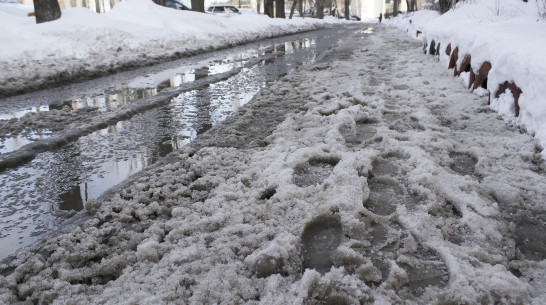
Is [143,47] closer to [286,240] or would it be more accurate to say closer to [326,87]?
[326,87]

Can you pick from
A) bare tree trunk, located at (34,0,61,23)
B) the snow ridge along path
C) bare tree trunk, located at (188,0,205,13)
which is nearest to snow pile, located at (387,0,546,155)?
the snow ridge along path

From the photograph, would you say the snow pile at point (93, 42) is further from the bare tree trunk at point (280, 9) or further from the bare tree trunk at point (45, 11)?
the bare tree trunk at point (280, 9)

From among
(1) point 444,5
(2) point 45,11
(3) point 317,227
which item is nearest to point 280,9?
(1) point 444,5

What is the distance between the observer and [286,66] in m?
6.85

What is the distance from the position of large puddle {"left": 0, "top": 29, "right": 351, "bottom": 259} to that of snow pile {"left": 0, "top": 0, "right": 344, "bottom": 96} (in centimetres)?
123

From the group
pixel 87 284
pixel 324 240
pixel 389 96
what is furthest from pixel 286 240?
pixel 389 96

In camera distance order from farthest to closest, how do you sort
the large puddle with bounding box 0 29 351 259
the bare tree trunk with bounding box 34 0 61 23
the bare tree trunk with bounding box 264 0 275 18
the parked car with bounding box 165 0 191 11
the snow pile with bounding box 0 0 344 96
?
the bare tree trunk with bounding box 264 0 275 18
the parked car with bounding box 165 0 191 11
the bare tree trunk with bounding box 34 0 61 23
the snow pile with bounding box 0 0 344 96
the large puddle with bounding box 0 29 351 259

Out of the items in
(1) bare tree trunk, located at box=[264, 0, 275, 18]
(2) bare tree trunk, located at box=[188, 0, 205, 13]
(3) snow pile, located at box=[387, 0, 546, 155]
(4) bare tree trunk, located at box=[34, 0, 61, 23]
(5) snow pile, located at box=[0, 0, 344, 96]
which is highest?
(1) bare tree trunk, located at box=[264, 0, 275, 18]

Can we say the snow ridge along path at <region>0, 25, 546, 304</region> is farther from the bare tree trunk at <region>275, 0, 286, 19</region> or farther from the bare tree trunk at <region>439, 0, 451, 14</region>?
the bare tree trunk at <region>275, 0, 286, 19</region>

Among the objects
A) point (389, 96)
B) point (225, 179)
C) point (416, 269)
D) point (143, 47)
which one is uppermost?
point (143, 47)

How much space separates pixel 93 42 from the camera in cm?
748

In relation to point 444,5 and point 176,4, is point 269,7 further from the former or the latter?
point 444,5

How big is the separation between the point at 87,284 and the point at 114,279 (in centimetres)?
10

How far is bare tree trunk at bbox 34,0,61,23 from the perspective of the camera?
338 inches
